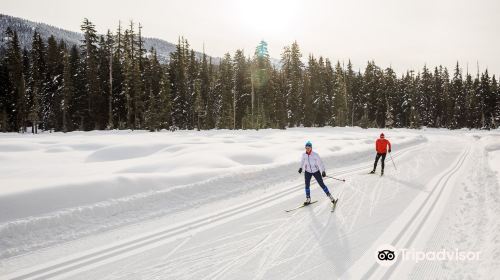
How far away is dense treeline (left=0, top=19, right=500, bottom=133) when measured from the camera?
46438mm

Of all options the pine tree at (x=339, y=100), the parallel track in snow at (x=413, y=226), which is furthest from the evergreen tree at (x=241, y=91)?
the parallel track in snow at (x=413, y=226)

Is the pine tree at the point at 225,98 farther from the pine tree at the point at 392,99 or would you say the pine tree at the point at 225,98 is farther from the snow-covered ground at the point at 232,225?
the snow-covered ground at the point at 232,225

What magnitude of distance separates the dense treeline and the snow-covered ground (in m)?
32.9

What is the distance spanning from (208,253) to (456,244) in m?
5.16

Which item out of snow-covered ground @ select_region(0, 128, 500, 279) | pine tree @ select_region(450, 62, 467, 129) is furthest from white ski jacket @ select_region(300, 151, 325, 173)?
pine tree @ select_region(450, 62, 467, 129)

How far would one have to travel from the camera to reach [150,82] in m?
46.7

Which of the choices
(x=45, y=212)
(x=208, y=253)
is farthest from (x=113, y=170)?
(x=208, y=253)

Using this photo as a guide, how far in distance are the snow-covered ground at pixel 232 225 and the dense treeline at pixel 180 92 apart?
32946 millimetres

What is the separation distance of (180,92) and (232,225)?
148 ft

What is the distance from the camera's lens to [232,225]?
26.6 ft

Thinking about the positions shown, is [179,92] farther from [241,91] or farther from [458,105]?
[458,105]

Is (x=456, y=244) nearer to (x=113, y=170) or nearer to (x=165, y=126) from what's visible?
(x=113, y=170)

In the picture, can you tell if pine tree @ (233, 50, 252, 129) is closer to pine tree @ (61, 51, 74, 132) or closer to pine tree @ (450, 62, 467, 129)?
pine tree @ (61, 51, 74, 132)

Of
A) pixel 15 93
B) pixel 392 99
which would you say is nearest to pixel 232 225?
pixel 15 93
